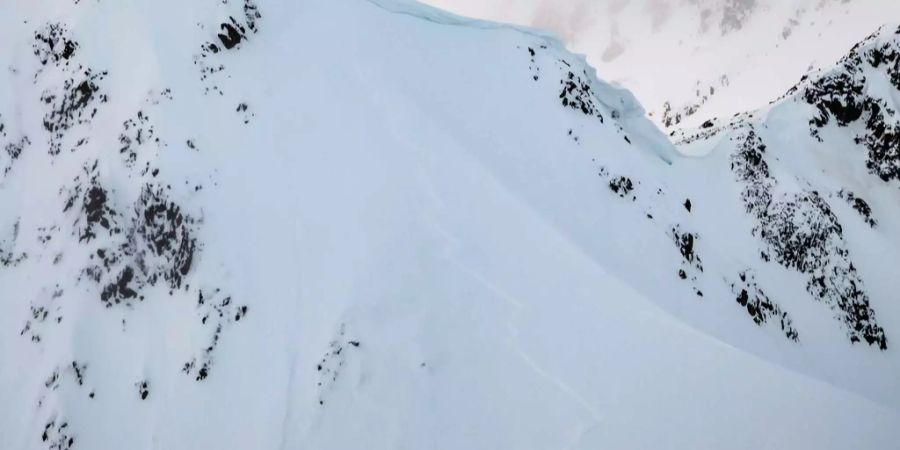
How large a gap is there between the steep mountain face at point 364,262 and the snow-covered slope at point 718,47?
30971 millimetres

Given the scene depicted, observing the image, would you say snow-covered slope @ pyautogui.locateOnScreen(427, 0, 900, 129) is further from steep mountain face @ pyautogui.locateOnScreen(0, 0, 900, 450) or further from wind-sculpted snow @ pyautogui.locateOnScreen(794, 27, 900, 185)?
steep mountain face @ pyautogui.locateOnScreen(0, 0, 900, 450)

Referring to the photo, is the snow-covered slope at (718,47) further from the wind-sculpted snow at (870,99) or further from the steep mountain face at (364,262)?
the steep mountain face at (364,262)

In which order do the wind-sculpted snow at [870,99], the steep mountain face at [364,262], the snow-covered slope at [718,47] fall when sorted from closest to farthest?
the steep mountain face at [364,262] < the wind-sculpted snow at [870,99] < the snow-covered slope at [718,47]

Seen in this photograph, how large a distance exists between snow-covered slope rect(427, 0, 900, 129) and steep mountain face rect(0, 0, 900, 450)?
1219 inches

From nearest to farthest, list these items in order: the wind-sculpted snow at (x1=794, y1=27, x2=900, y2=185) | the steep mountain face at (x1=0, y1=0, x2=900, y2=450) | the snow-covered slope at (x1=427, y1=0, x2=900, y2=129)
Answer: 1. the steep mountain face at (x1=0, y1=0, x2=900, y2=450)
2. the wind-sculpted snow at (x1=794, y1=27, x2=900, y2=185)
3. the snow-covered slope at (x1=427, y1=0, x2=900, y2=129)

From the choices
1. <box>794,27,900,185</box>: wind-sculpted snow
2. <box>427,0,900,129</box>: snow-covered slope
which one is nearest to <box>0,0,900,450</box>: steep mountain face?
<box>794,27,900,185</box>: wind-sculpted snow

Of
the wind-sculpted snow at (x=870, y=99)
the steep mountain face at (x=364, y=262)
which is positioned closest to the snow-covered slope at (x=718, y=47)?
the wind-sculpted snow at (x=870, y=99)

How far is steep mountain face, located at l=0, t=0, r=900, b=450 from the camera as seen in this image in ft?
36.9

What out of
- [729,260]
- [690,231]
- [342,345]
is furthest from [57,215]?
[729,260]

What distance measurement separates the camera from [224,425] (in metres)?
11.2

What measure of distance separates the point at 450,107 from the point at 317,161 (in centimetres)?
426

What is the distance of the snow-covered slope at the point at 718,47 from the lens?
42678mm

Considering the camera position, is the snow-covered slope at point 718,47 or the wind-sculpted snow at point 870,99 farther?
the snow-covered slope at point 718,47

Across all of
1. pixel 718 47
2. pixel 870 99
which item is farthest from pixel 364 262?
pixel 718 47
